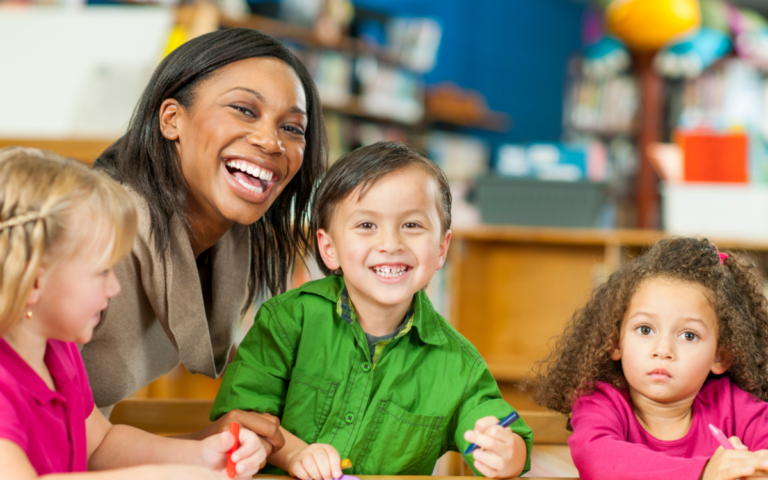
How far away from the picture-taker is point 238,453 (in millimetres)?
772

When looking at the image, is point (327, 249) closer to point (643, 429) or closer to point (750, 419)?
point (643, 429)

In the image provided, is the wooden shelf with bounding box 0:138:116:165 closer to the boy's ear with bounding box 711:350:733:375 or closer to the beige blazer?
the beige blazer

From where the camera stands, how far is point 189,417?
1238mm

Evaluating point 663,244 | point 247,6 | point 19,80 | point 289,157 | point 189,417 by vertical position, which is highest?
point 247,6

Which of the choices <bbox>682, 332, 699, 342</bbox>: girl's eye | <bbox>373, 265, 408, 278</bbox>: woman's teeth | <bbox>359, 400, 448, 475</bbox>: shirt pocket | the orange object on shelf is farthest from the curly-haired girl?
the orange object on shelf

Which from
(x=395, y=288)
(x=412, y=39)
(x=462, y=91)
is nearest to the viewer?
(x=395, y=288)

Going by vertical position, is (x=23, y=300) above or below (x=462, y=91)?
below

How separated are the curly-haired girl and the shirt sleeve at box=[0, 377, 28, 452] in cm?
66

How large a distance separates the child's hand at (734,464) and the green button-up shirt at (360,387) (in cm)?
26

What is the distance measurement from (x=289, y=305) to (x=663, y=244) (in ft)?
1.96

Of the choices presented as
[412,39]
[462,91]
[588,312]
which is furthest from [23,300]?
[462,91]

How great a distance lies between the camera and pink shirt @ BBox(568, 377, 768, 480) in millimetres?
889

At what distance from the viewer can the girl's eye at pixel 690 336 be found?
0.96 m

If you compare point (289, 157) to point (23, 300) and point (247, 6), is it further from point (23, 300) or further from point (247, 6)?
point (247, 6)
